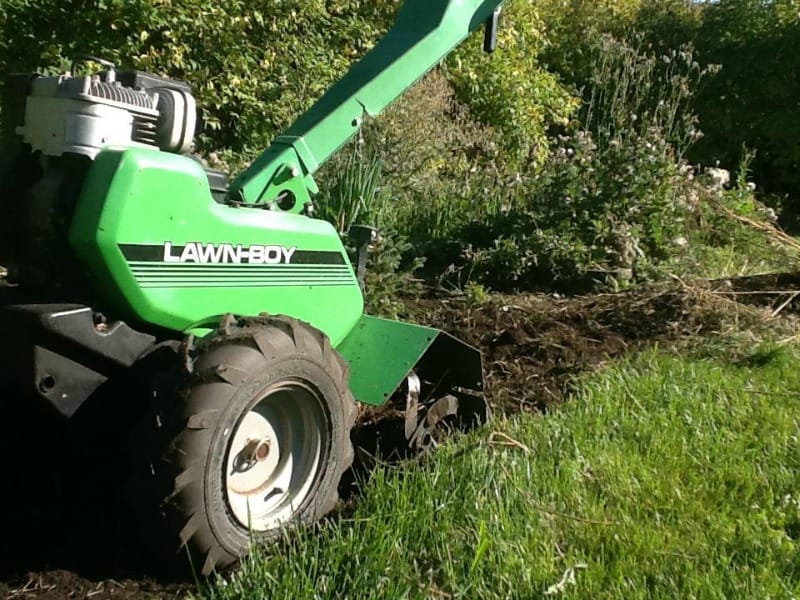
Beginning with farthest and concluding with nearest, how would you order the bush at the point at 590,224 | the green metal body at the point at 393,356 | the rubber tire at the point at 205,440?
1. the bush at the point at 590,224
2. the green metal body at the point at 393,356
3. the rubber tire at the point at 205,440

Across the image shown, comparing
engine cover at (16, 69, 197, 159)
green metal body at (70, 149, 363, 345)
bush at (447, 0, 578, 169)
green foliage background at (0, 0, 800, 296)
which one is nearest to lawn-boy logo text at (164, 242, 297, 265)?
green metal body at (70, 149, 363, 345)

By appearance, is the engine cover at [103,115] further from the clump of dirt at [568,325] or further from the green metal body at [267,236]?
the clump of dirt at [568,325]

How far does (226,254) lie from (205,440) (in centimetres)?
70

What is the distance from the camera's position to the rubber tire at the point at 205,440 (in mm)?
2500

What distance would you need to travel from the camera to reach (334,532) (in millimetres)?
2732

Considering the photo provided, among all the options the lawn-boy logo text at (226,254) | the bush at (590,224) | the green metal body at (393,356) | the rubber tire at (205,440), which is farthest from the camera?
the bush at (590,224)

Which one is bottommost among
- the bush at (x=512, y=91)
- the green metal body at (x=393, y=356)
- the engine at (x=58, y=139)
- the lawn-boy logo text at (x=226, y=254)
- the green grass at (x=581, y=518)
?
the green grass at (x=581, y=518)

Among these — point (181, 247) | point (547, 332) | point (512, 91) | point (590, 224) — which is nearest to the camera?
point (181, 247)

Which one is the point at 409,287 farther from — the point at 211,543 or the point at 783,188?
the point at 783,188

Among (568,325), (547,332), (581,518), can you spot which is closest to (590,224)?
(568,325)

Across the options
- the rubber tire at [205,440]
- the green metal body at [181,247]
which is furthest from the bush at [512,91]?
the rubber tire at [205,440]

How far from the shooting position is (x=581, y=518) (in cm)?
302

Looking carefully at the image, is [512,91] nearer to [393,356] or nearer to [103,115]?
[393,356]

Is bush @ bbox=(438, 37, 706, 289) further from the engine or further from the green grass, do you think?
the engine
